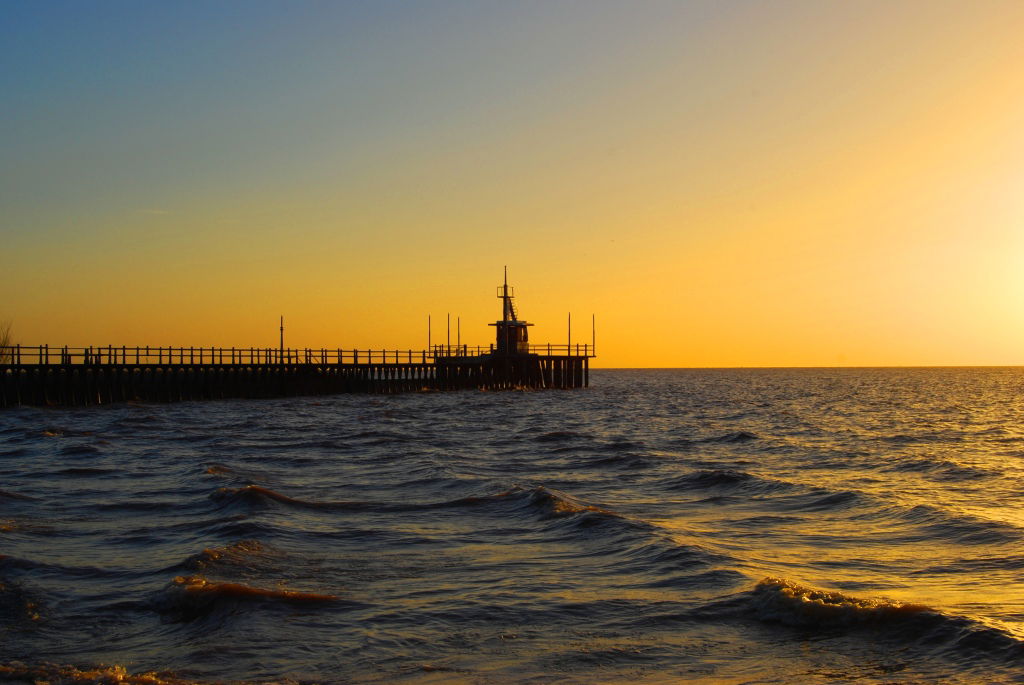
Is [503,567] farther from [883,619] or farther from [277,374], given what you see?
[277,374]

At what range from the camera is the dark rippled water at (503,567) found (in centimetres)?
839

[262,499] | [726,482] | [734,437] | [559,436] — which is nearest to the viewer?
[262,499]

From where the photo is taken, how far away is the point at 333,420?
133 feet

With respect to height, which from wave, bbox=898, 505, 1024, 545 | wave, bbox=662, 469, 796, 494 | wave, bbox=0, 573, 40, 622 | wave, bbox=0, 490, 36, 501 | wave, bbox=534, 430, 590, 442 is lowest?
wave, bbox=534, 430, 590, 442

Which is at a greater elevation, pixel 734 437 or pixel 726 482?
pixel 726 482

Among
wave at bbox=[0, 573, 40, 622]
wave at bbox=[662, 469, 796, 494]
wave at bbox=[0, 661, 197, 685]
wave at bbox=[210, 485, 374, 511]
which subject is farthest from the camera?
wave at bbox=[662, 469, 796, 494]

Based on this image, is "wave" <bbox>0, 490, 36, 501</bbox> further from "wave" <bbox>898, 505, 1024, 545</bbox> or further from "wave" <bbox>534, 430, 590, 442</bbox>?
"wave" <bbox>534, 430, 590, 442</bbox>

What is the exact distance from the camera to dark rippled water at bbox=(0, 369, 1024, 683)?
8.39m

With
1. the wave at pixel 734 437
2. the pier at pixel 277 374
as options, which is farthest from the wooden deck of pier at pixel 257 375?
the wave at pixel 734 437

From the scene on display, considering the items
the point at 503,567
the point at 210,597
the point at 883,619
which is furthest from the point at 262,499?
the point at 883,619

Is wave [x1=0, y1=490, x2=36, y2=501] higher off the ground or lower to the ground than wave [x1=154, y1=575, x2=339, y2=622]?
higher

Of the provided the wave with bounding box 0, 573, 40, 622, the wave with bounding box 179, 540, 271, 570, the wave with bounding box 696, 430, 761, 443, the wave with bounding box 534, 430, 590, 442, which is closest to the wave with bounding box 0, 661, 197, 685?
the wave with bounding box 0, 573, 40, 622

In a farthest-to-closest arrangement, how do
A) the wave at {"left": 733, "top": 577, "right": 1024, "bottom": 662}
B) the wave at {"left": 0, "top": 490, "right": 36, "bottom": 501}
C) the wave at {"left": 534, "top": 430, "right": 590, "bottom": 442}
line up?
1. the wave at {"left": 534, "top": 430, "right": 590, "bottom": 442}
2. the wave at {"left": 0, "top": 490, "right": 36, "bottom": 501}
3. the wave at {"left": 733, "top": 577, "right": 1024, "bottom": 662}

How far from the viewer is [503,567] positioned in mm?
11789
